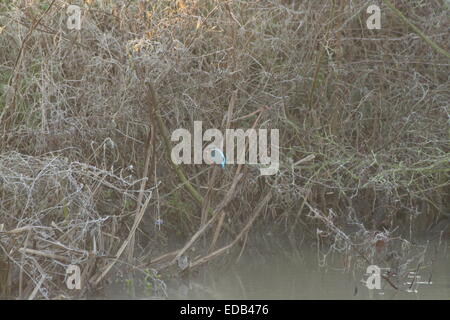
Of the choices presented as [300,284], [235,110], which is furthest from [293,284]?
[235,110]

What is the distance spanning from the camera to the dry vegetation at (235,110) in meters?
6.41

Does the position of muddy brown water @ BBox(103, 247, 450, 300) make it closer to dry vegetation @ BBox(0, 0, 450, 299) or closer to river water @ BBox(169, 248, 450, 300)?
river water @ BBox(169, 248, 450, 300)

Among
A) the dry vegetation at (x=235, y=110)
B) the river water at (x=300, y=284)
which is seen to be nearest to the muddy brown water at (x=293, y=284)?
the river water at (x=300, y=284)

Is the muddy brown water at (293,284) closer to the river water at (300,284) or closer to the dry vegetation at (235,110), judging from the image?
the river water at (300,284)

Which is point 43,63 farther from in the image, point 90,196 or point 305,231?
point 305,231

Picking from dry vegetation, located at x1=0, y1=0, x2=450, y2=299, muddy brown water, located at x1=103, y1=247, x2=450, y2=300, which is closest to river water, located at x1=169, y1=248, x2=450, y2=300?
muddy brown water, located at x1=103, y1=247, x2=450, y2=300

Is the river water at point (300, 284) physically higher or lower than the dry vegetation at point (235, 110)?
lower

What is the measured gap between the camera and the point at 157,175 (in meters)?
6.75

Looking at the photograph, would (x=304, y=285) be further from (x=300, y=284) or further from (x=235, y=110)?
(x=235, y=110)

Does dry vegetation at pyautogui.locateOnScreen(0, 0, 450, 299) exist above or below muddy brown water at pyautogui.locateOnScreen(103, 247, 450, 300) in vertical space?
above

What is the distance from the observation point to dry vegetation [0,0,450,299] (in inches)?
252

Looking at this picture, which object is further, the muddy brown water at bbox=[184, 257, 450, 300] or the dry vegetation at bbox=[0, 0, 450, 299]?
the dry vegetation at bbox=[0, 0, 450, 299]

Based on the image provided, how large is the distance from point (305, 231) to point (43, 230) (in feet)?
6.58
